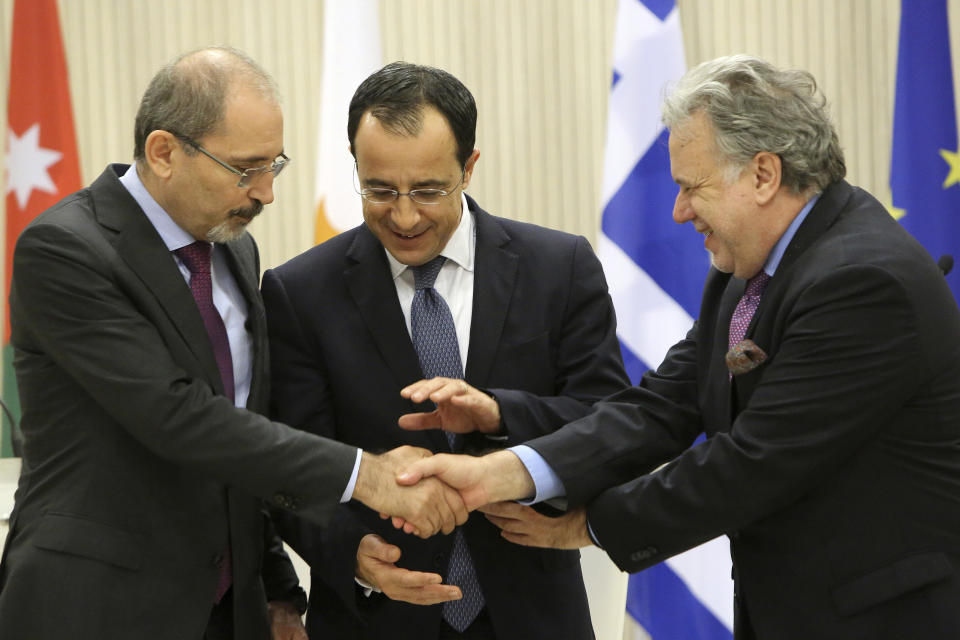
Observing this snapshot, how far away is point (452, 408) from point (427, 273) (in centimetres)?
32

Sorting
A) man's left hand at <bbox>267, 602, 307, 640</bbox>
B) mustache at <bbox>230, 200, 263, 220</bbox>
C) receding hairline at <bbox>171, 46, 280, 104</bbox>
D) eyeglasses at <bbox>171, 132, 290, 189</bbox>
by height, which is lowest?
man's left hand at <bbox>267, 602, 307, 640</bbox>

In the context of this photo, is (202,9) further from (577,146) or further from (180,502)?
(180,502)

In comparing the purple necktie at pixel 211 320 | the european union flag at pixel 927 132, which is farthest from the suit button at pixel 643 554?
the european union flag at pixel 927 132

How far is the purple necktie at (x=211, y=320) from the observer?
225 centimetres

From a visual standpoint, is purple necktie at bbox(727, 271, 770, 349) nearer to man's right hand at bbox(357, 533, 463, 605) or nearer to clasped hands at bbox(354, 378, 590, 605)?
clasped hands at bbox(354, 378, 590, 605)

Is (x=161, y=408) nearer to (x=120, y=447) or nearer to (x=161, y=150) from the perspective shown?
(x=120, y=447)

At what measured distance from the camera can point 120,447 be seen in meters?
2.10

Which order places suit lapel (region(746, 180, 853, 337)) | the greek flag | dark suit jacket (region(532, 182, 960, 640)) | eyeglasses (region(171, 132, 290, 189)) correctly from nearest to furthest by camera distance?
1. dark suit jacket (region(532, 182, 960, 640))
2. suit lapel (region(746, 180, 853, 337))
3. eyeglasses (region(171, 132, 290, 189))
4. the greek flag

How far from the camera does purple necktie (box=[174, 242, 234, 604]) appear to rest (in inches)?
88.4

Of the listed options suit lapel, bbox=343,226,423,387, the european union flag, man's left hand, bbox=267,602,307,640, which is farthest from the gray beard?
the european union flag

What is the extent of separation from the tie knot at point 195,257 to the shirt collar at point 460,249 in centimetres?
40

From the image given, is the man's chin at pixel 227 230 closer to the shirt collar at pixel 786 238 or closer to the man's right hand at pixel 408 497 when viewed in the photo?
the man's right hand at pixel 408 497

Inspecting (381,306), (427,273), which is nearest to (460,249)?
(427,273)

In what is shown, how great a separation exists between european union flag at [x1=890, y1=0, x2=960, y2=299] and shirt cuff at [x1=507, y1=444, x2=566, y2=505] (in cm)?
259
